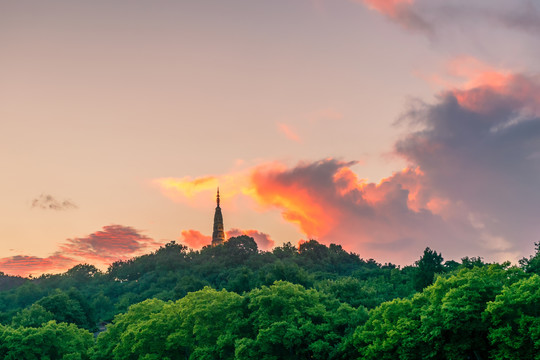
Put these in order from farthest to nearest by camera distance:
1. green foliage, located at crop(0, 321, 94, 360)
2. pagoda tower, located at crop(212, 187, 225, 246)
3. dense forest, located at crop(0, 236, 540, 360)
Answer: pagoda tower, located at crop(212, 187, 225, 246) < green foliage, located at crop(0, 321, 94, 360) < dense forest, located at crop(0, 236, 540, 360)

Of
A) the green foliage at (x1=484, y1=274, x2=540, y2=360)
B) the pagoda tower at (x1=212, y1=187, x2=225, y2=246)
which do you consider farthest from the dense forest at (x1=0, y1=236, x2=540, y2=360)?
the pagoda tower at (x1=212, y1=187, x2=225, y2=246)

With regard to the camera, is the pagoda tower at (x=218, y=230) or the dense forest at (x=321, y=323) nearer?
the dense forest at (x=321, y=323)

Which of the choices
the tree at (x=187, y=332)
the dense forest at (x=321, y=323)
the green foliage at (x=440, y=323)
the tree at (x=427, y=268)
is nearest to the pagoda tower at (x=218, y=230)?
the dense forest at (x=321, y=323)

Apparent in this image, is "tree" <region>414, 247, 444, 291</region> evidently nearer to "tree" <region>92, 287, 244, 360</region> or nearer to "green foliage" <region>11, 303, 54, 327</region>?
"tree" <region>92, 287, 244, 360</region>

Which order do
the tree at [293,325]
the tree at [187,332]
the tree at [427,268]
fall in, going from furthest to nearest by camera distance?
the tree at [427,268]
the tree at [187,332]
the tree at [293,325]

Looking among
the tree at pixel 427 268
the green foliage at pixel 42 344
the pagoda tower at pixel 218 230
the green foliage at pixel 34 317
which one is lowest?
the green foliage at pixel 42 344

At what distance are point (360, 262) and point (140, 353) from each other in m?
84.3

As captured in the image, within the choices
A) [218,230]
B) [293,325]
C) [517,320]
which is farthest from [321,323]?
[218,230]

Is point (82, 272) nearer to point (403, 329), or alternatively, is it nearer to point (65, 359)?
point (65, 359)

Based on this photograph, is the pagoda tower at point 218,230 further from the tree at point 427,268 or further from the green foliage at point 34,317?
the tree at point 427,268

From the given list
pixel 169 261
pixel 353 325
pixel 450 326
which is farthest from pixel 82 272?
pixel 450 326

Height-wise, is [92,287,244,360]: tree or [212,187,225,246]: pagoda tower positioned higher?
[212,187,225,246]: pagoda tower

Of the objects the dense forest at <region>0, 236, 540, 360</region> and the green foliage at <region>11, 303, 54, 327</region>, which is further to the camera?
the green foliage at <region>11, 303, 54, 327</region>

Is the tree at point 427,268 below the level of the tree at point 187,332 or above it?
above
